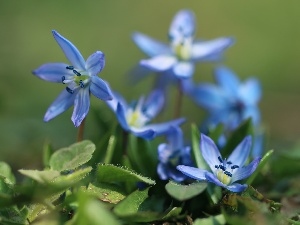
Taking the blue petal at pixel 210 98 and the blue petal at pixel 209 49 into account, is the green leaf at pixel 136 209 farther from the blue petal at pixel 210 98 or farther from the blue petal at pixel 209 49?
the blue petal at pixel 210 98

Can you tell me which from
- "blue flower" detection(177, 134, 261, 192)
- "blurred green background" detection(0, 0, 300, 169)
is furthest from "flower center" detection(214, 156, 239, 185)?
"blurred green background" detection(0, 0, 300, 169)

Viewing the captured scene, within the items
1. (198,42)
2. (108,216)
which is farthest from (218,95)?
(108,216)

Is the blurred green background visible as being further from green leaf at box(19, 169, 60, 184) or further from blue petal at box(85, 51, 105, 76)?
green leaf at box(19, 169, 60, 184)

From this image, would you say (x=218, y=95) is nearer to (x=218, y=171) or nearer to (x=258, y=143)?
(x=258, y=143)

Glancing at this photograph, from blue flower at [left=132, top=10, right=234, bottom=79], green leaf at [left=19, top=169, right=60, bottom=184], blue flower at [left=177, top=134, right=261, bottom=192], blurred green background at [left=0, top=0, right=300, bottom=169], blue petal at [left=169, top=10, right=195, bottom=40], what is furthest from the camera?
blurred green background at [left=0, top=0, right=300, bottom=169]

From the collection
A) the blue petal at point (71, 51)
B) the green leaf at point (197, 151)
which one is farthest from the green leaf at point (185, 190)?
the blue petal at point (71, 51)

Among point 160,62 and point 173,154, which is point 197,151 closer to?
point 173,154
